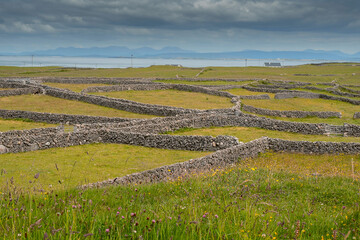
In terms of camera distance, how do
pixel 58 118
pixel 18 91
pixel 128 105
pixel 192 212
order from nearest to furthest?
pixel 192 212 < pixel 58 118 < pixel 128 105 < pixel 18 91

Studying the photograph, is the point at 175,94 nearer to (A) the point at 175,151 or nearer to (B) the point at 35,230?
(A) the point at 175,151

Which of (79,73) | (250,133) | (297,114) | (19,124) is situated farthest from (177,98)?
(79,73)

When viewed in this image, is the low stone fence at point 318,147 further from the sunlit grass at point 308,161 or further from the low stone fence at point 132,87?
the low stone fence at point 132,87

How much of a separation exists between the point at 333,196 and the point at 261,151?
42.8 feet

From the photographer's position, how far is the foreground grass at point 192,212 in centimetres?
530

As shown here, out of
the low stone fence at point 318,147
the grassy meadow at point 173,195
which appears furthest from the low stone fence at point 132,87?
the low stone fence at point 318,147

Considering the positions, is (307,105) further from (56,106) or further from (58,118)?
(58,118)

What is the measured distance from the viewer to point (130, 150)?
77.9 feet

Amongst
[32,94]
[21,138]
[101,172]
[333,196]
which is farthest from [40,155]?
[32,94]

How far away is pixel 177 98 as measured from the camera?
55750 millimetres

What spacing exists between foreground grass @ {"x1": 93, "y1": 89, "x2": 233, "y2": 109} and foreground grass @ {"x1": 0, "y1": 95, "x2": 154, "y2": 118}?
9.22m

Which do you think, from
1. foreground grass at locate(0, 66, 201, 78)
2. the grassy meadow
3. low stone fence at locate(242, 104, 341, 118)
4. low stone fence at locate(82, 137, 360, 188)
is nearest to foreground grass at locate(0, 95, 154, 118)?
the grassy meadow

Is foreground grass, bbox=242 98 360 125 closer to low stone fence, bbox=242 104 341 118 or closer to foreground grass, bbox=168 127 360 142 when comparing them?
low stone fence, bbox=242 104 341 118

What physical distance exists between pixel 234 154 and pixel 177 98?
115 feet
